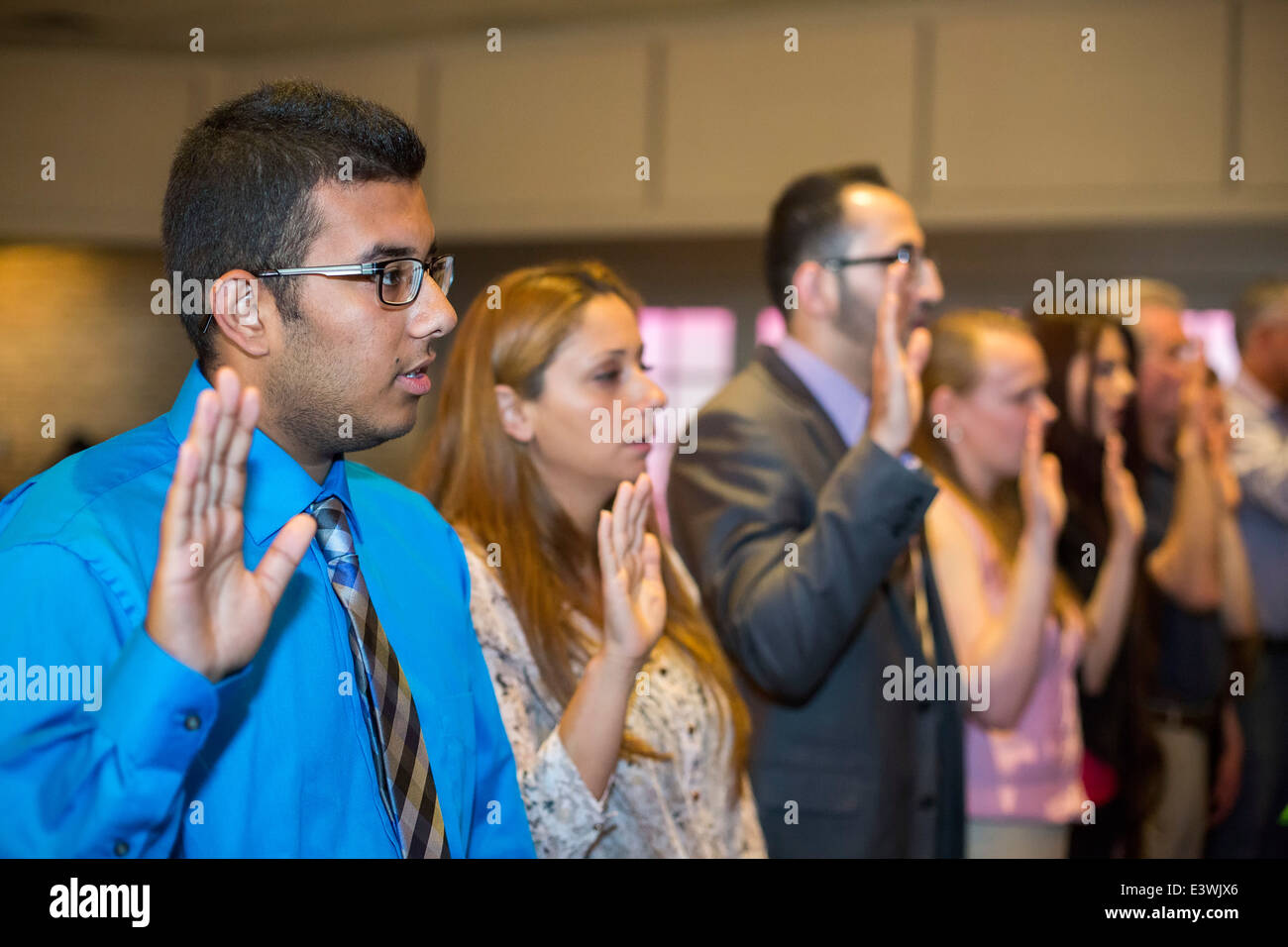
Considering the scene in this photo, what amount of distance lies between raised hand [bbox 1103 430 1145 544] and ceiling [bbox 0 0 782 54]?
6.83 ft

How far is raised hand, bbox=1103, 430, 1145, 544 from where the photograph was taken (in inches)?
101

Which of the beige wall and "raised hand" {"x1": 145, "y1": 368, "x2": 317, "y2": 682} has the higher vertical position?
the beige wall

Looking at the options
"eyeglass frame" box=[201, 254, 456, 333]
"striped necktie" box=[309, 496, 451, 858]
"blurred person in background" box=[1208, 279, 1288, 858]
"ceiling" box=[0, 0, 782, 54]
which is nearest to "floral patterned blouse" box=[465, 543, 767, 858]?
"striped necktie" box=[309, 496, 451, 858]

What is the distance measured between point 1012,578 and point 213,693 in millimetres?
1700

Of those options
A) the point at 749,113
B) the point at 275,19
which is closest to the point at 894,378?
the point at 749,113

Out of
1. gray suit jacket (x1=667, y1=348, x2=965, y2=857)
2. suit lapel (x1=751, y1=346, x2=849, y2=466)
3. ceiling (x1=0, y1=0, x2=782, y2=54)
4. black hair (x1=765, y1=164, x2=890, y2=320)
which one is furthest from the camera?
ceiling (x1=0, y1=0, x2=782, y2=54)

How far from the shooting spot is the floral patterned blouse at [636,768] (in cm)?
143

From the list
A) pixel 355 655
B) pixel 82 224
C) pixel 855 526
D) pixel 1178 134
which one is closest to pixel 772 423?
pixel 855 526

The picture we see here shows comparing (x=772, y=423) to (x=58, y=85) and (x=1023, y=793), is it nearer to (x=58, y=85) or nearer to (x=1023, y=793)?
(x=1023, y=793)

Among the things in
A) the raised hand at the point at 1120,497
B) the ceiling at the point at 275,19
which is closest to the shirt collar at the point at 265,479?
the raised hand at the point at 1120,497

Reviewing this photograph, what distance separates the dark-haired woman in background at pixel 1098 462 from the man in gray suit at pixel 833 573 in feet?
2.64

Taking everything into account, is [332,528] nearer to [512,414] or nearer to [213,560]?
[213,560]

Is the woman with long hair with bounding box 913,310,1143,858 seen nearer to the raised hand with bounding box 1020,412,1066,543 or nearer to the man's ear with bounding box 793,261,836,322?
the raised hand with bounding box 1020,412,1066,543
